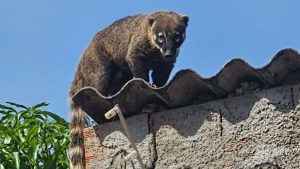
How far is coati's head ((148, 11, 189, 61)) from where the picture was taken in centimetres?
826

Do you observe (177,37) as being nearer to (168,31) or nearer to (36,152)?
(168,31)

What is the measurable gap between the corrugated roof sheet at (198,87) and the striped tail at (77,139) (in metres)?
0.32

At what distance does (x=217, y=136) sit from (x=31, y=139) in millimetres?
2732

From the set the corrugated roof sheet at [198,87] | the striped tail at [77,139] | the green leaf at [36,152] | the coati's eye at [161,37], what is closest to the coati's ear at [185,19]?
the coati's eye at [161,37]

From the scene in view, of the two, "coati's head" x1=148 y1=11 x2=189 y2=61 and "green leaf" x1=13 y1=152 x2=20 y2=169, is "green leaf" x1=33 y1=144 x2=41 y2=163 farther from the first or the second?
"coati's head" x1=148 y1=11 x2=189 y2=61

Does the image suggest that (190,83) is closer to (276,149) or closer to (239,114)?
(239,114)

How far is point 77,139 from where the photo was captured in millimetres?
7160

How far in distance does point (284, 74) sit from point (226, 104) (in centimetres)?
50

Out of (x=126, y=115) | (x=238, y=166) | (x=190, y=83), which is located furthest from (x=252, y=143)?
(x=126, y=115)

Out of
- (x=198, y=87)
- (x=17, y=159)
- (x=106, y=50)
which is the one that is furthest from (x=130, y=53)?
(x=198, y=87)

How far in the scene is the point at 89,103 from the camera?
6711mm

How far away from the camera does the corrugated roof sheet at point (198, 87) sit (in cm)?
586

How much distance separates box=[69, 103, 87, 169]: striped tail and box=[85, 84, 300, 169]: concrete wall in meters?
0.14

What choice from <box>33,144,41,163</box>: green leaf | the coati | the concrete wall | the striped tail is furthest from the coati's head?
the concrete wall
